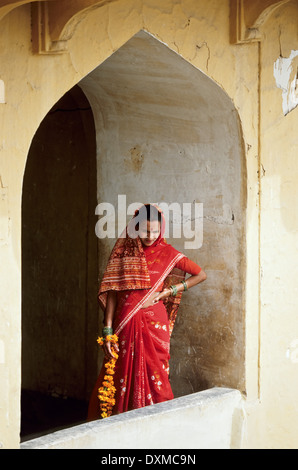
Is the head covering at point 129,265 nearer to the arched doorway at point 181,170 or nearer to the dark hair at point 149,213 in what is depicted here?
the dark hair at point 149,213

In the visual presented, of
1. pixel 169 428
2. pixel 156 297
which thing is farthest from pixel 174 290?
pixel 169 428

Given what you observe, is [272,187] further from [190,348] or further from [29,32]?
[29,32]

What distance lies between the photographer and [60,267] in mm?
7043

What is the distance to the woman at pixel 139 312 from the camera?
5543 mm

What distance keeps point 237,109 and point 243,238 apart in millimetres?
803

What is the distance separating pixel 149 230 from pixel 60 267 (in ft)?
5.47

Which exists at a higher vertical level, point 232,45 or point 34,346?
point 232,45

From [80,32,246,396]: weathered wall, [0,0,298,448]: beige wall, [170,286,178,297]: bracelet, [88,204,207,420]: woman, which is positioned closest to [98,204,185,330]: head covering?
[88,204,207,420]: woman

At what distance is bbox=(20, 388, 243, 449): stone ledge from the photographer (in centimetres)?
484

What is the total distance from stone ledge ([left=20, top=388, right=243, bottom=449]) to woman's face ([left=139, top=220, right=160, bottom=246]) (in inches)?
38.6

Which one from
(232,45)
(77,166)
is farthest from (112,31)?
(77,166)

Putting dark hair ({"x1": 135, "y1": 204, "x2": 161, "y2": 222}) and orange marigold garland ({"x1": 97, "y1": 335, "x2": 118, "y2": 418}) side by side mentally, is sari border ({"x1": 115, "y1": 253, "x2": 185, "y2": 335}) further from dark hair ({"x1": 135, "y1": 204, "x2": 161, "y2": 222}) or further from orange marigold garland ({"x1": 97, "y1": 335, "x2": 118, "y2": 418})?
dark hair ({"x1": 135, "y1": 204, "x2": 161, "y2": 222})

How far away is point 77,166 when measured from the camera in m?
6.81

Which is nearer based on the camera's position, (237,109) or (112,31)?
(112,31)
